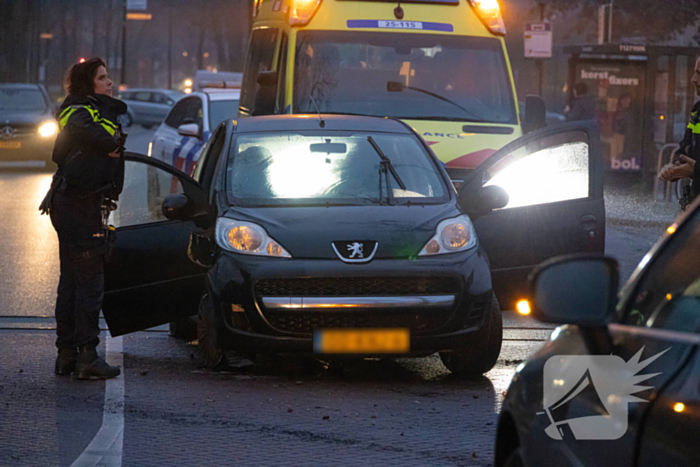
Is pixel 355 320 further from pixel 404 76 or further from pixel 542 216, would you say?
pixel 404 76

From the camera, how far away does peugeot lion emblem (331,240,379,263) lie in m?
6.43

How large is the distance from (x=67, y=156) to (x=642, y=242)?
28.0 feet

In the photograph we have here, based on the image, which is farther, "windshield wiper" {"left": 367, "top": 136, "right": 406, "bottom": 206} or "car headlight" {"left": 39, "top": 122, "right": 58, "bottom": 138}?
"car headlight" {"left": 39, "top": 122, "right": 58, "bottom": 138}

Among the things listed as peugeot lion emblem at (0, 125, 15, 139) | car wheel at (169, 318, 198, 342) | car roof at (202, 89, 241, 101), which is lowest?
car wheel at (169, 318, 198, 342)

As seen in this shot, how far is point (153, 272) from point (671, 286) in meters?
5.03

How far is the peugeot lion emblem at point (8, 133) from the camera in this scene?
2512 cm

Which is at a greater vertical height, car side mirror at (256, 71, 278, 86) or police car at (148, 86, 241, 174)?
car side mirror at (256, 71, 278, 86)

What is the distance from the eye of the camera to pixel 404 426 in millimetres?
5609

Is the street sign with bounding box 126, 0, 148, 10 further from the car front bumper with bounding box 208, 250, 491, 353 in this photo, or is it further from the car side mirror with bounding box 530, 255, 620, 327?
the car side mirror with bounding box 530, 255, 620, 327

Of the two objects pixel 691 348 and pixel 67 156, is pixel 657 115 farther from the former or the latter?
pixel 691 348

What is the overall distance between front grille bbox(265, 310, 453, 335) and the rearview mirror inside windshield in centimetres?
149

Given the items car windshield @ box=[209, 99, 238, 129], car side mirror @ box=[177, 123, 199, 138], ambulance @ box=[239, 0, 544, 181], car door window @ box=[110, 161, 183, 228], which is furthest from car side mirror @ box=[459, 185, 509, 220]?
car windshield @ box=[209, 99, 238, 129]

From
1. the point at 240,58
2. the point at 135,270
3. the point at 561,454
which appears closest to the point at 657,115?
the point at 135,270

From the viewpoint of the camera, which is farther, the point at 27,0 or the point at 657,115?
the point at 27,0
